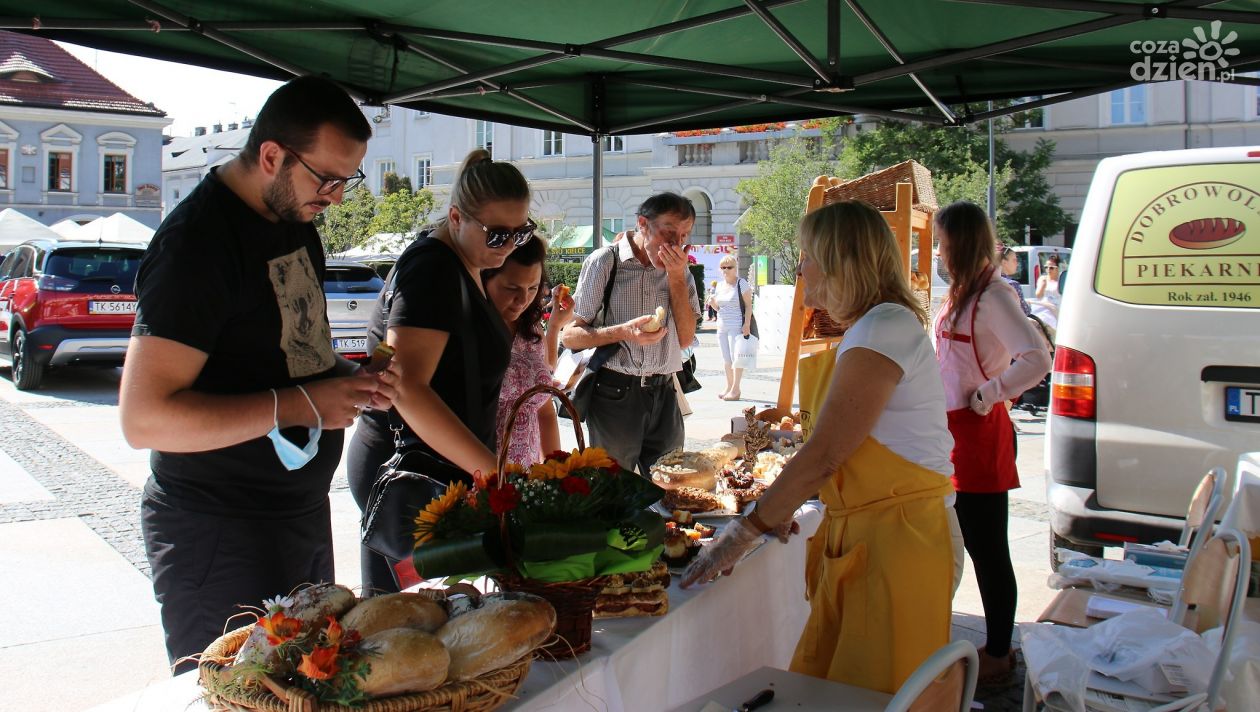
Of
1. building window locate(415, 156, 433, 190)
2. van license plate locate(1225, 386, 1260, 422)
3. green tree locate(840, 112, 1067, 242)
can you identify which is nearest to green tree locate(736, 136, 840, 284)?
green tree locate(840, 112, 1067, 242)

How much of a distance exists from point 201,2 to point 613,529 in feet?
9.21

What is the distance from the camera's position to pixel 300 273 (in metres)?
2.19

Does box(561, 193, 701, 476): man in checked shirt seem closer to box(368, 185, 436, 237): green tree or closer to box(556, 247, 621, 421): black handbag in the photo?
box(556, 247, 621, 421): black handbag

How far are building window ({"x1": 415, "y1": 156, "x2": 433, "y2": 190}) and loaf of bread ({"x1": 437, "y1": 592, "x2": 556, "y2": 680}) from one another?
40575 mm

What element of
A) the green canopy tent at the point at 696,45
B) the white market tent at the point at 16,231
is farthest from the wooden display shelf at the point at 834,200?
the white market tent at the point at 16,231

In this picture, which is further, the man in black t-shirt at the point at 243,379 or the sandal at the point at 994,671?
the sandal at the point at 994,671

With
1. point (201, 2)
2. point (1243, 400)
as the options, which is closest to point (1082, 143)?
point (1243, 400)

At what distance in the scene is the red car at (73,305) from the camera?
1146 cm

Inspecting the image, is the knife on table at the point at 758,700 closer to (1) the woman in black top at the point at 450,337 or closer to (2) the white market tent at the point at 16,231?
(1) the woman in black top at the point at 450,337

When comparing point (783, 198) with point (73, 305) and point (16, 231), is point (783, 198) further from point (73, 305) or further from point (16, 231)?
point (16, 231)

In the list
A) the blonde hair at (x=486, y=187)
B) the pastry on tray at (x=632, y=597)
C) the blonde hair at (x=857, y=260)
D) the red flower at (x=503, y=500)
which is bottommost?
the pastry on tray at (x=632, y=597)

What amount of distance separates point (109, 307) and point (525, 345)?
33.4 feet

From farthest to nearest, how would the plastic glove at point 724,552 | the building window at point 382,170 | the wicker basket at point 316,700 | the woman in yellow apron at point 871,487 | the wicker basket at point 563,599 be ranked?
the building window at point 382,170 → the plastic glove at point 724,552 → the woman in yellow apron at point 871,487 → the wicker basket at point 563,599 → the wicker basket at point 316,700

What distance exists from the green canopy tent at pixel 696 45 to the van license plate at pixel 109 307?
8.44m
